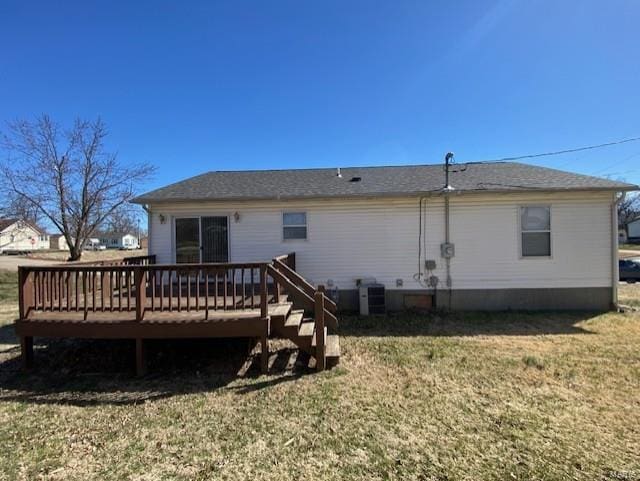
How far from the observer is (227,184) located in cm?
980

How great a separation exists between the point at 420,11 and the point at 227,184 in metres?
7.04

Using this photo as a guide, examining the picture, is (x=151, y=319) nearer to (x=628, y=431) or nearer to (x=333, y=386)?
(x=333, y=386)

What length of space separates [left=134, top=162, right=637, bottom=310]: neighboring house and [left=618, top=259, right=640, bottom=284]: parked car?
8.73 meters

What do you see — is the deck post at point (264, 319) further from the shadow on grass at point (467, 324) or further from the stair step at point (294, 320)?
the shadow on grass at point (467, 324)

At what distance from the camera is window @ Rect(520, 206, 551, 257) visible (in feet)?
27.1

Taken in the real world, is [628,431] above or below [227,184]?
below

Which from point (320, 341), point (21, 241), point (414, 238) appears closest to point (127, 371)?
point (320, 341)

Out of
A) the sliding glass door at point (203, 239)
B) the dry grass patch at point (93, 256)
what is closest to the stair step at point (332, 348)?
the sliding glass door at point (203, 239)

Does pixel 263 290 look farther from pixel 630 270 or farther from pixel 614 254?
pixel 630 270

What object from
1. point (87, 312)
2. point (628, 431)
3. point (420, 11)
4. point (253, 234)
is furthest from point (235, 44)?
point (628, 431)

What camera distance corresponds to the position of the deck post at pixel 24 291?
499 centimetres

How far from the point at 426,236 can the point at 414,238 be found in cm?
32

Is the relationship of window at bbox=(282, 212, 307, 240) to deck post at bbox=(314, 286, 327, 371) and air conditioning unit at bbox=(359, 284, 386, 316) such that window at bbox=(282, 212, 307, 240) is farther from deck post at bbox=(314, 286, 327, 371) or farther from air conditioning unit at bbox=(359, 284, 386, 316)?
deck post at bbox=(314, 286, 327, 371)

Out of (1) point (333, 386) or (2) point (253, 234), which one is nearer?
(1) point (333, 386)
